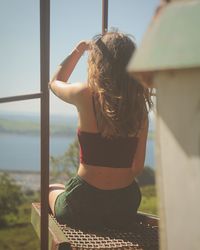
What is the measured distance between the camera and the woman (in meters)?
2.07

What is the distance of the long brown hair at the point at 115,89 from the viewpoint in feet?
6.78

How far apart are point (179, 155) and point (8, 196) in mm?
21859

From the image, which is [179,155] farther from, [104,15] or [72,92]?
[104,15]

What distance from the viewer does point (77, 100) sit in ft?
6.91

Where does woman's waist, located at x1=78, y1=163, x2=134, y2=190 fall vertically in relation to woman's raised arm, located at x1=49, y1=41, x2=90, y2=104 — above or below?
below

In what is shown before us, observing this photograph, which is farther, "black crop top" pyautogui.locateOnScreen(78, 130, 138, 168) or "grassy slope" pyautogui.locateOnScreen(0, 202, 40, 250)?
"grassy slope" pyautogui.locateOnScreen(0, 202, 40, 250)

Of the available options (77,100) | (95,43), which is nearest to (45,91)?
A: (77,100)

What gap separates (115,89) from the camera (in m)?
2.06

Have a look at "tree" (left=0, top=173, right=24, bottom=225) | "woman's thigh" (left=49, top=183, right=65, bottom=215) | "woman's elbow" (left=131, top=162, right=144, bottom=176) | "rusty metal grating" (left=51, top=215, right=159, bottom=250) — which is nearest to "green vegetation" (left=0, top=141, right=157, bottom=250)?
"tree" (left=0, top=173, right=24, bottom=225)

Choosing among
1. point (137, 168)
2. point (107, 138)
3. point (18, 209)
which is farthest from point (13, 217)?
point (107, 138)

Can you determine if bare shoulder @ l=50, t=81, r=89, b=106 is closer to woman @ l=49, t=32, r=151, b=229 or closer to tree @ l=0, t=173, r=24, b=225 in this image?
woman @ l=49, t=32, r=151, b=229

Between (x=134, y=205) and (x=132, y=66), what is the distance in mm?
1435

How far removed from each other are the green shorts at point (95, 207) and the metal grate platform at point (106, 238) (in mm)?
53

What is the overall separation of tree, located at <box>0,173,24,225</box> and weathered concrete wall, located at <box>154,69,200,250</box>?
68.8ft
